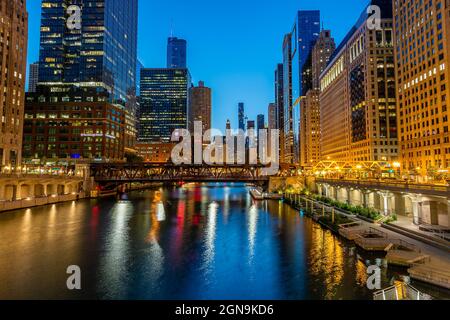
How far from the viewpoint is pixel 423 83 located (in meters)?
110

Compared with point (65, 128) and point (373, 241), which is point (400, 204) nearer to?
point (373, 241)

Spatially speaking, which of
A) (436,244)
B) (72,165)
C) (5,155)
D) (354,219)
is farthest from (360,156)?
(5,155)

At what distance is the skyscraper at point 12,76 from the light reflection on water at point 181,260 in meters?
68.1

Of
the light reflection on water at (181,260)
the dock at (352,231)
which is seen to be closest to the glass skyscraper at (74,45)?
the light reflection on water at (181,260)

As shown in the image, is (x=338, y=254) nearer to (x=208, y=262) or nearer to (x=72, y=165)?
(x=208, y=262)

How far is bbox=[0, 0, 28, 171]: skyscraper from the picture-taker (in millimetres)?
106375

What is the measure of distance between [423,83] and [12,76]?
15203 cm

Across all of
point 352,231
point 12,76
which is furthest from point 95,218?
point 12,76

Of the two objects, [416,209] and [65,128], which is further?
[65,128]

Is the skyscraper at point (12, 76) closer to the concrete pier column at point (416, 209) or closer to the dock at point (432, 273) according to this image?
the concrete pier column at point (416, 209)

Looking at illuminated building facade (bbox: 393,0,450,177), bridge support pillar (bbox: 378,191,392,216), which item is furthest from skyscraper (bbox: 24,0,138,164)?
illuminated building facade (bbox: 393,0,450,177)

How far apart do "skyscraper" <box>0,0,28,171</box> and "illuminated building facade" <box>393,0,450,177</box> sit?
141m

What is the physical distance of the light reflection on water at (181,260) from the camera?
2422 cm

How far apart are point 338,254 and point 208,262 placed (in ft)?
48.0
